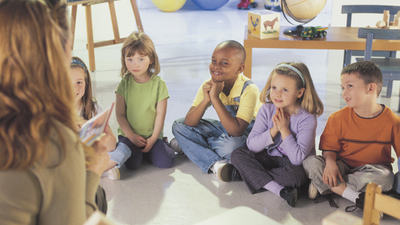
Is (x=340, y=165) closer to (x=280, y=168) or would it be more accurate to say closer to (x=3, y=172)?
(x=280, y=168)

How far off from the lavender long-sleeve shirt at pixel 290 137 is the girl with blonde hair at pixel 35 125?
113cm

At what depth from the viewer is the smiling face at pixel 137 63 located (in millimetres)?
1998

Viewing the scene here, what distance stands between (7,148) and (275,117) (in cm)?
126

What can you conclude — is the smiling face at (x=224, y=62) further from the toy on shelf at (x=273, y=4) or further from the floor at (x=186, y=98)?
the toy on shelf at (x=273, y=4)

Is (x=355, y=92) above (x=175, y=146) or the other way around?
above

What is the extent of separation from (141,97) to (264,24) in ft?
2.86

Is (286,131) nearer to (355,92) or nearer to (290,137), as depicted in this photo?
(290,137)

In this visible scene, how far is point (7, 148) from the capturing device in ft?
2.46

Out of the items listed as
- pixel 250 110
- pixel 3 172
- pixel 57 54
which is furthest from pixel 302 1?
pixel 3 172

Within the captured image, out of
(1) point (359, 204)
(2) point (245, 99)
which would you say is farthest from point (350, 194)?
(2) point (245, 99)

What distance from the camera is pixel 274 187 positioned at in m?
1.77

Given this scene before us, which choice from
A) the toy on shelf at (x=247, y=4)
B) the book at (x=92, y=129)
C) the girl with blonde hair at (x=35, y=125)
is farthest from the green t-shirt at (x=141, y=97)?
the toy on shelf at (x=247, y=4)

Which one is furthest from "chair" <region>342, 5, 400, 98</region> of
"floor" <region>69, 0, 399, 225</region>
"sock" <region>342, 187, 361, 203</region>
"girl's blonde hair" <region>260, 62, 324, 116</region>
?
→ "sock" <region>342, 187, 361, 203</region>

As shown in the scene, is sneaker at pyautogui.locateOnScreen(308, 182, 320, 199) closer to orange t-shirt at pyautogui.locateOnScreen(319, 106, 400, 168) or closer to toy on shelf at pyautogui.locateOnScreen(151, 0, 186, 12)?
orange t-shirt at pyautogui.locateOnScreen(319, 106, 400, 168)
